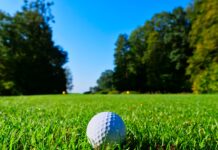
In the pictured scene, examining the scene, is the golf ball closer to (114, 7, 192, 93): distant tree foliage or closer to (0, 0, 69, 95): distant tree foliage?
(0, 0, 69, 95): distant tree foliage

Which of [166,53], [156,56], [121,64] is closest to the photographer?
[156,56]

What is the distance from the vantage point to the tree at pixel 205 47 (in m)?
31.8

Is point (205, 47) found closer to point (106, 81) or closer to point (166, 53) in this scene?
point (166, 53)

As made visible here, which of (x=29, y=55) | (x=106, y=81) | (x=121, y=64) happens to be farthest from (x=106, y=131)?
(x=106, y=81)

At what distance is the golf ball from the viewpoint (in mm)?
2092

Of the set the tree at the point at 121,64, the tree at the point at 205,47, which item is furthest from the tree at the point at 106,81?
the tree at the point at 205,47

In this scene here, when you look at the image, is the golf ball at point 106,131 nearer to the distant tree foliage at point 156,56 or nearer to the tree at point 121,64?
the distant tree foliage at point 156,56

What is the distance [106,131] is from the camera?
2131mm

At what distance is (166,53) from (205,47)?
1450 cm

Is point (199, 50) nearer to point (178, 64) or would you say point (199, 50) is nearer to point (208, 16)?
point (208, 16)

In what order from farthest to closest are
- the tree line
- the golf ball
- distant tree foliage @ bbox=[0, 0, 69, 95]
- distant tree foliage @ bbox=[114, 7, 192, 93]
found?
distant tree foliage @ bbox=[114, 7, 192, 93]
distant tree foliage @ bbox=[0, 0, 69, 95]
the tree line
the golf ball

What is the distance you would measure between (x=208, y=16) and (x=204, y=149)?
35124 millimetres

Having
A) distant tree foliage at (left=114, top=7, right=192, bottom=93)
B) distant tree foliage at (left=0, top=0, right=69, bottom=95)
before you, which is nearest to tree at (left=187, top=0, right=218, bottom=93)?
distant tree foliage at (left=114, top=7, right=192, bottom=93)

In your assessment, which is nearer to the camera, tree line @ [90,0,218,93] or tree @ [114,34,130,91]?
tree line @ [90,0,218,93]
